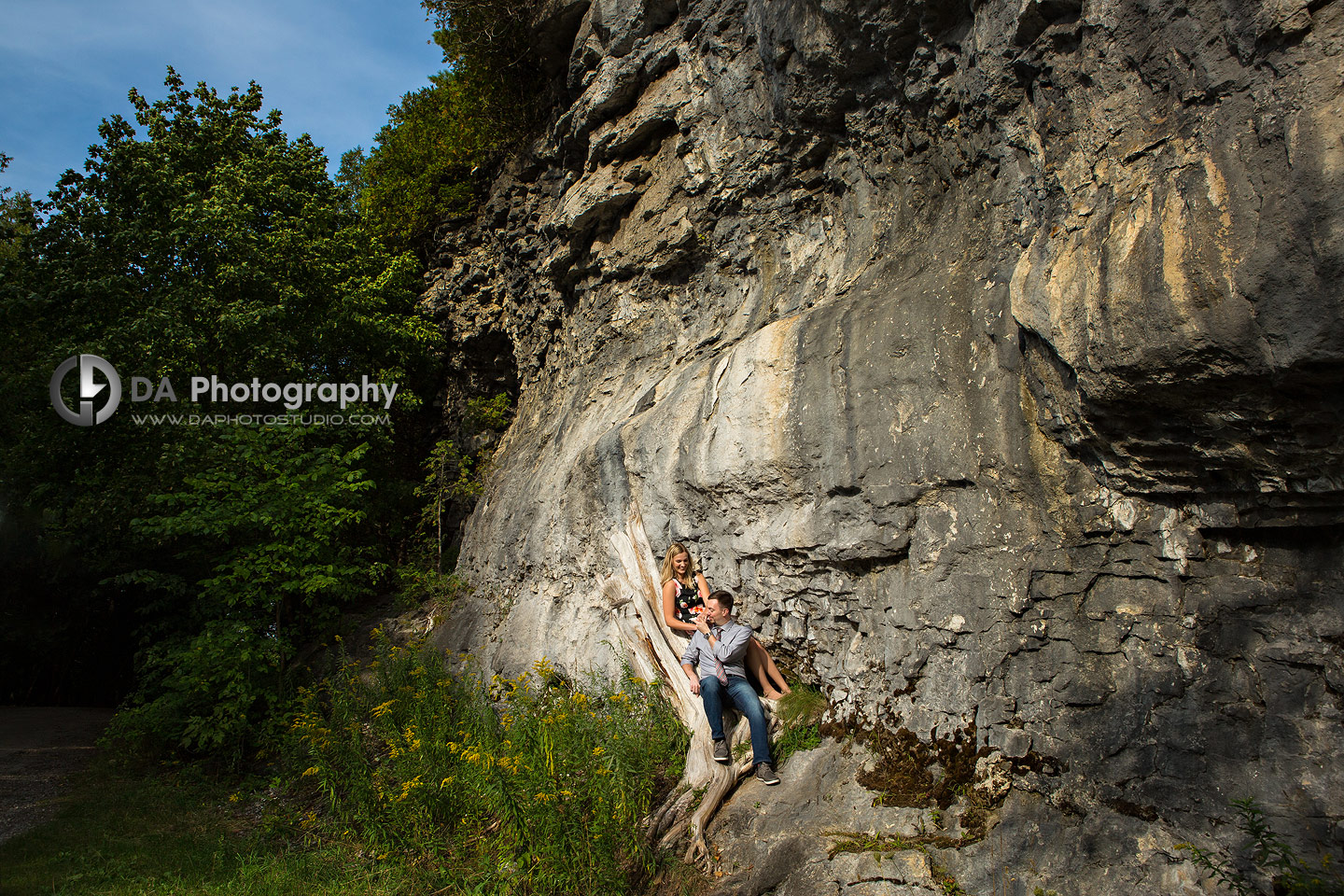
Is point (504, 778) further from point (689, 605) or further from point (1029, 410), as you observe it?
point (1029, 410)

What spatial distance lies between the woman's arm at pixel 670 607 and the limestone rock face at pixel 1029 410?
490 mm

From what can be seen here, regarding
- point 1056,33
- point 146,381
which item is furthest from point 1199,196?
point 146,381

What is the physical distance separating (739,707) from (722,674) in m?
0.28

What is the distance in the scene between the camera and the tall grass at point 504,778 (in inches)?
195

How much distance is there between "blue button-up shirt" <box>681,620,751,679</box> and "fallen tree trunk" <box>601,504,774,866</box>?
38 cm

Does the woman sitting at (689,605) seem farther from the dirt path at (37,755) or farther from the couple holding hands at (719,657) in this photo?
the dirt path at (37,755)

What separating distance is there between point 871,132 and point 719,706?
518 centimetres

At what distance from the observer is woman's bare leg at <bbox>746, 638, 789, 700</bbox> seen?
6.20 meters

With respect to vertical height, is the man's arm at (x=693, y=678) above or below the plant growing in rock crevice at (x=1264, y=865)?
above

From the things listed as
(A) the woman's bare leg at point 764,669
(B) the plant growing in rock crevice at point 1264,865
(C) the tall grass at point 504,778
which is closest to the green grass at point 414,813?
(C) the tall grass at point 504,778

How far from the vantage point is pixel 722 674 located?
5941 mm

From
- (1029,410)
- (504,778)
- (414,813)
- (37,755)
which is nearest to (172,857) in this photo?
(414,813)

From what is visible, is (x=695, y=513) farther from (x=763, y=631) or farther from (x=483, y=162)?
(x=483, y=162)

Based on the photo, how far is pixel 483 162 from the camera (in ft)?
47.8
